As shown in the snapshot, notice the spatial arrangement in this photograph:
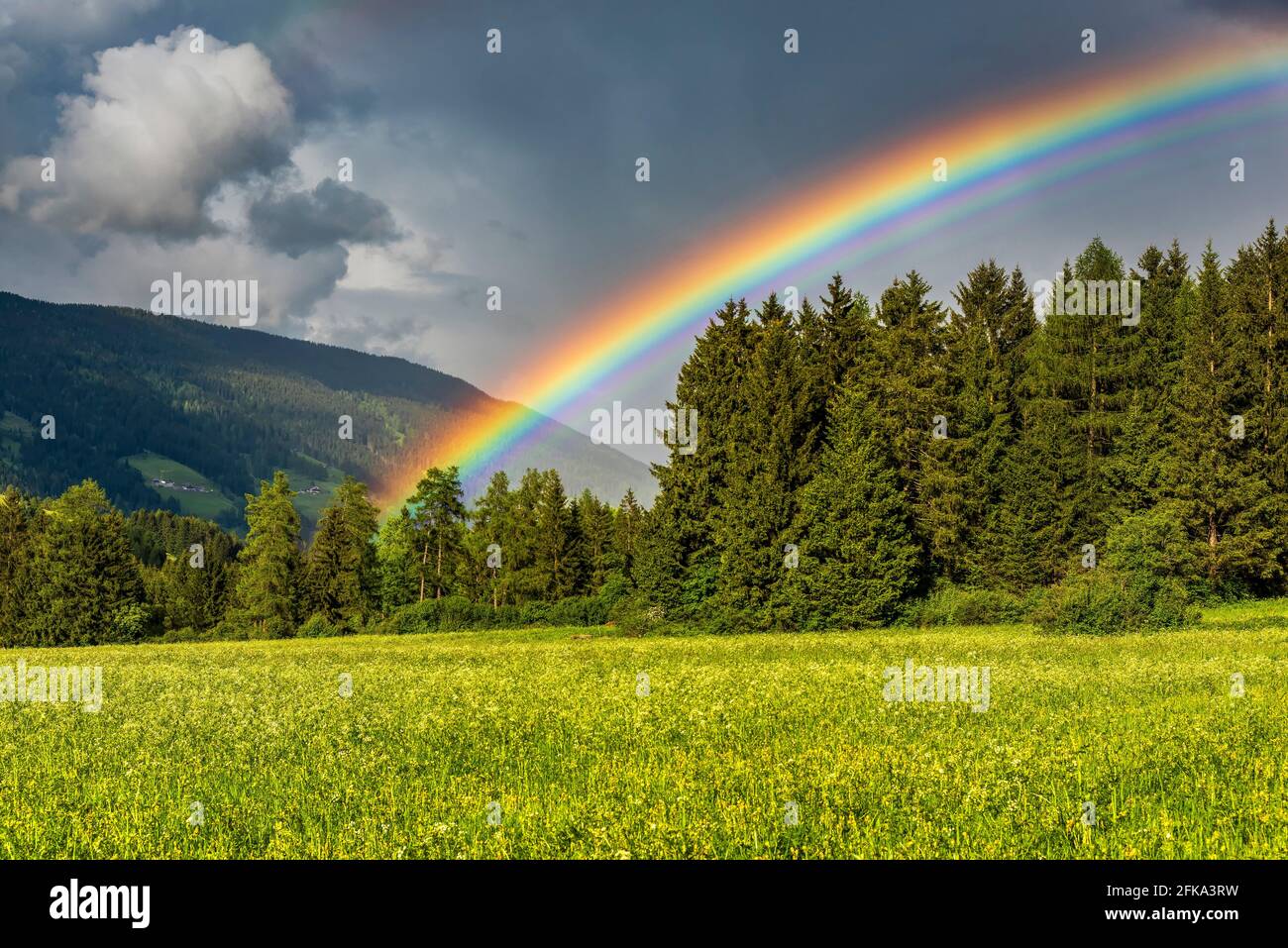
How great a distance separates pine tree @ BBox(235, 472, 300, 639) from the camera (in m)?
90.2

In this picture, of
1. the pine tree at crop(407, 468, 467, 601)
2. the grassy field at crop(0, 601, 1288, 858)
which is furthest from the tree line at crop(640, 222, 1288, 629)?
the pine tree at crop(407, 468, 467, 601)

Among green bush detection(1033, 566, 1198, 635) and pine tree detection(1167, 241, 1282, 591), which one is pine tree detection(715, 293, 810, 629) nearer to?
green bush detection(1033, 566, 1198, 635)

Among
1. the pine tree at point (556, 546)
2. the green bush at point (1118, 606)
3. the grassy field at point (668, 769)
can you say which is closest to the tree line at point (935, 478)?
the green bush at point (1118, 606)

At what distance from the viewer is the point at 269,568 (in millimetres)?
91000

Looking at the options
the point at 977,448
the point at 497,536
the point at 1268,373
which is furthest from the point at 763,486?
the point at 497,536

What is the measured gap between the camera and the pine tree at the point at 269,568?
90.2 m

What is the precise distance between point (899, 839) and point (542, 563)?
8741 centimetres

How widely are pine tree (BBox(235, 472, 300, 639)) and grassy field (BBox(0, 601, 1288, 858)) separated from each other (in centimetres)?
6844

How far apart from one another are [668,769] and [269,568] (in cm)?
8721

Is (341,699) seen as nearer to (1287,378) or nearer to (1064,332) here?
(1287,378)

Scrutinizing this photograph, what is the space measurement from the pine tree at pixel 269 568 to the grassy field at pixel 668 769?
6844cm

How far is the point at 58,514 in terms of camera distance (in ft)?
Result: 295

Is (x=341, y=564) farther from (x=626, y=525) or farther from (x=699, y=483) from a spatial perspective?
(x=699, y=483)
